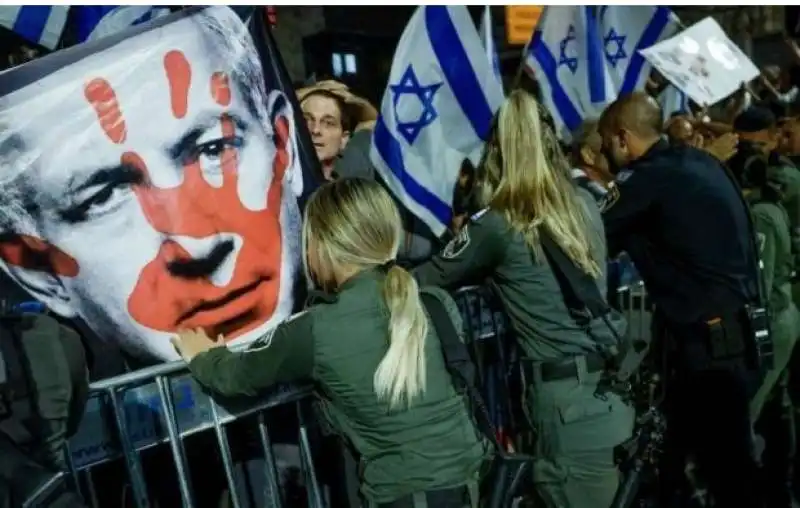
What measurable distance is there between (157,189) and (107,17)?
3.18 feet

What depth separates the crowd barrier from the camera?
9.97ft

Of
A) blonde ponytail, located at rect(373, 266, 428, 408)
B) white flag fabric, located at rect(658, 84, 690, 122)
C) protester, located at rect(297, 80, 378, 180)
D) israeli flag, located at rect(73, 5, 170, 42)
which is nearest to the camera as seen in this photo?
blonde ponytail, located at rect(373, 266, 428, 408)

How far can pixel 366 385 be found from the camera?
2.85 meters

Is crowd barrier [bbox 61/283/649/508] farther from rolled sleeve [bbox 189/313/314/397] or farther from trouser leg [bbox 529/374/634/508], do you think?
trouser leg [bbox 529/374/634/508]

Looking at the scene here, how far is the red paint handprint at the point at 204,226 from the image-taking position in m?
3.30

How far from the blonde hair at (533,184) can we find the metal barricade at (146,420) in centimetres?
97

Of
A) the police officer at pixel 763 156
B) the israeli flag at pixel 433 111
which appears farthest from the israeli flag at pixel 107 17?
the police officer at pixel 763 156

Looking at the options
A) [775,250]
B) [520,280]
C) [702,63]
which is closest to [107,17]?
[520,280]

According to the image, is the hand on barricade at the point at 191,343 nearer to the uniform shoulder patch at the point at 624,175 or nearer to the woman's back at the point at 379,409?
the woman's back at the point at 379,409

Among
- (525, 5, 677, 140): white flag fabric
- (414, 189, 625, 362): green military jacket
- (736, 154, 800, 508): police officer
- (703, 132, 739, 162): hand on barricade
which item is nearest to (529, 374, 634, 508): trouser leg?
(414, 189, 625, 362): green military jacket

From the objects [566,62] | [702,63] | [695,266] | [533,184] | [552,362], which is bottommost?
[552,362]

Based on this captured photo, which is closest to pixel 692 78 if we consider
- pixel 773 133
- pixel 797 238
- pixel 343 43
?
pixel 773 133

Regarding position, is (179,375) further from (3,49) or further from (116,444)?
(3,49)

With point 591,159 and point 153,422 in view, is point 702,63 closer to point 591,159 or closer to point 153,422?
point 591,159
